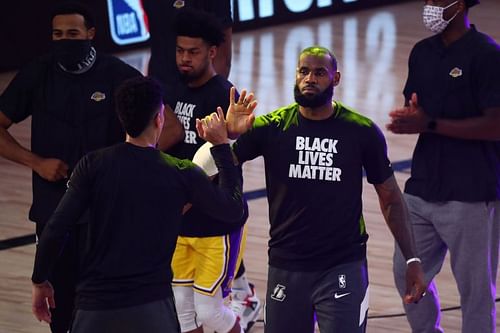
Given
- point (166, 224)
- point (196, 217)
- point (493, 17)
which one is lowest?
point (493, 17)

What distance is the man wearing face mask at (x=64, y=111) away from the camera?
23.6 feet

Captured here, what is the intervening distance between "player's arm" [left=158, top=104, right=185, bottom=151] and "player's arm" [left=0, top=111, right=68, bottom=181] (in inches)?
22.4

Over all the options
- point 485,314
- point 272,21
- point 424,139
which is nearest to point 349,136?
point 424,139

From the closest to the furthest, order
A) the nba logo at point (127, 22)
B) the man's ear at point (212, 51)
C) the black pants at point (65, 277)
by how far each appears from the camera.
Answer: the black pants at point (65, 277), the man's ear at point (212, 51), the nba logo at point (127, 22)

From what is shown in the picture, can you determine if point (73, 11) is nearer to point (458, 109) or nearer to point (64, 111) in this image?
point (64, 111)

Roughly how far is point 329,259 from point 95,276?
1.35 m

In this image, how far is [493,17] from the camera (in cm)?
2122

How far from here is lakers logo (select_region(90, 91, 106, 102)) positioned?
23.7 feet

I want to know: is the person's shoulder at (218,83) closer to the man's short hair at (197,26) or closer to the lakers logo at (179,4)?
the man's short hair at (197,26)

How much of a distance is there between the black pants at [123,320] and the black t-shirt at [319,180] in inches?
40.4

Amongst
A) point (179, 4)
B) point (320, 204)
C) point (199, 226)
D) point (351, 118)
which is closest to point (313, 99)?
point (351, 118)

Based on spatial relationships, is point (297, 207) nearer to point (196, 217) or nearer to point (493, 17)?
point (196, 217)

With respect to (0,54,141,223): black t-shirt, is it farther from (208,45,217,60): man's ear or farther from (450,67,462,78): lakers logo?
(450,67,462,78): lakers logo

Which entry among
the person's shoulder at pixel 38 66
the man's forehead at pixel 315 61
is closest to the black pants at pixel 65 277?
the person's shoulder at pixel 38 66
